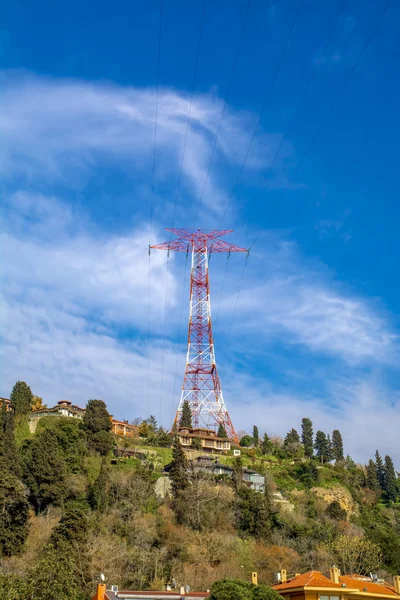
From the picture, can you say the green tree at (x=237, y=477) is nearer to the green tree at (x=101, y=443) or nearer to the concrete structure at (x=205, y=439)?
the green tree at (x=101, y=443)

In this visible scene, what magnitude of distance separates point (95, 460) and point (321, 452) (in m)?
29.5

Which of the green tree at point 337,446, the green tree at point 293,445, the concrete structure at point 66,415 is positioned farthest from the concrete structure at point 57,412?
the green tree at point 337,446

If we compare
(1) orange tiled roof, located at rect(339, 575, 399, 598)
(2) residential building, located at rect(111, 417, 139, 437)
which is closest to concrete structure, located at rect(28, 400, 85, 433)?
(2) residential building, located at rect(111, 417, 139, 437)

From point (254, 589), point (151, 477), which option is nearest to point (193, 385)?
point (151, 477)

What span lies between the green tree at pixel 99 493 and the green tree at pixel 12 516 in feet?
24.3

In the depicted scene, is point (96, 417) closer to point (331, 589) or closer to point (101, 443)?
point (101, 443)

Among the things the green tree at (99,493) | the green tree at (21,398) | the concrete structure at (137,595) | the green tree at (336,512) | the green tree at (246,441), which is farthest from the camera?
the green tree at (246,441)

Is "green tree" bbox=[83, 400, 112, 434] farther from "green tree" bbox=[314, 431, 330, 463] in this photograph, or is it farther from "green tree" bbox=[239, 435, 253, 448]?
"green tree" bbox=[314, 431, 330, 463]

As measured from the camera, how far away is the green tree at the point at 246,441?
68.0 metres

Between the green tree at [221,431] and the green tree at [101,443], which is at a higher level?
the green tree at [221,431]

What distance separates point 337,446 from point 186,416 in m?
19.2

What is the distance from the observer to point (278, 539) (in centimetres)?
4234

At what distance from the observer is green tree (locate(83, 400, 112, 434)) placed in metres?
52.1

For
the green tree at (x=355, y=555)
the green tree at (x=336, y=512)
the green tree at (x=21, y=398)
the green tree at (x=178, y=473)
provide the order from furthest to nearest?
the green tree at (x=21, y=398)
the green tree at (x=336, y=512)
the green tree at (x=178, y=473)
the green tree at (x=355, y=555)
